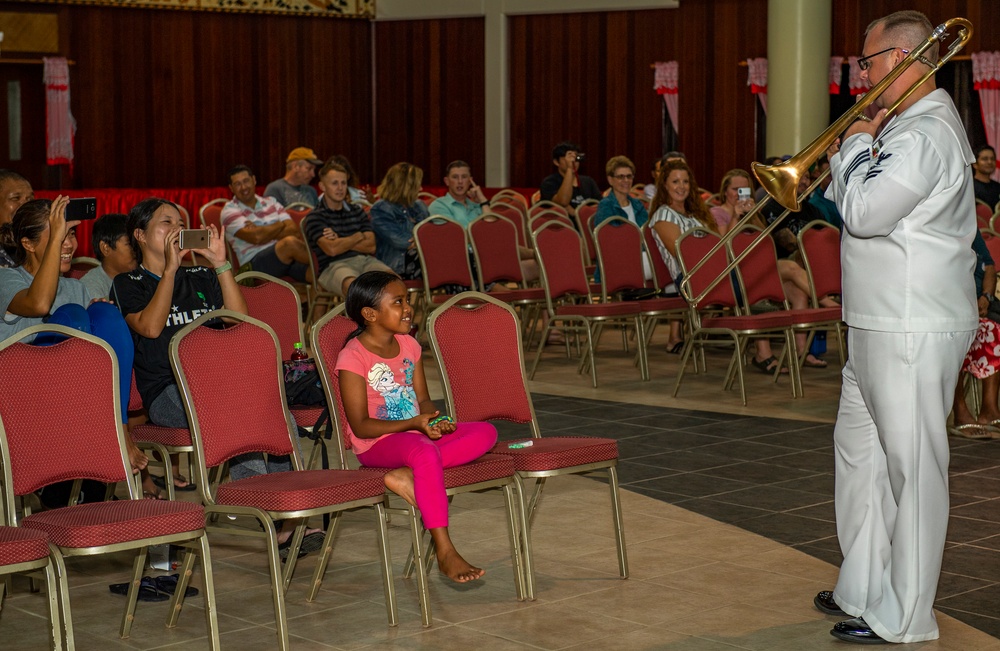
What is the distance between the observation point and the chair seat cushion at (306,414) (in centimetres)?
479

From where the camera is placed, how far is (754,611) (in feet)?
13.1

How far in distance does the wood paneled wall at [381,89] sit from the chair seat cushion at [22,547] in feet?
41.8

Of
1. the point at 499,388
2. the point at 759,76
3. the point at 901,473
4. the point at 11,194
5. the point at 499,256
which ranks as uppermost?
the point at 759,76

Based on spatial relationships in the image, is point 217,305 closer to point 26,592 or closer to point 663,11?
point 26,592

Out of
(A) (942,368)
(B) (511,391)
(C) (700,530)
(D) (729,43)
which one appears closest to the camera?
(A) (942,368)

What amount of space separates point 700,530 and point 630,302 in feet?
11.2

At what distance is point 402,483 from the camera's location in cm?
394

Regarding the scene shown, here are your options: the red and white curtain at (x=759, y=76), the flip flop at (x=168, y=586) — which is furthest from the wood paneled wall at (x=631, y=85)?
the flip flop at (x=168, y=586)

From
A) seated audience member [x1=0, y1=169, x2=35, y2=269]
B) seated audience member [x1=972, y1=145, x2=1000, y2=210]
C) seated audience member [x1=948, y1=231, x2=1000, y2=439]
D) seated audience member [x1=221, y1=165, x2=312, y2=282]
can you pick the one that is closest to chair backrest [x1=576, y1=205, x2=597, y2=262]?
seated audience member [x1=221, y1=165, x2=312, y2=282]

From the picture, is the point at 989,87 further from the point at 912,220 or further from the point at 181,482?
the point at 912,220

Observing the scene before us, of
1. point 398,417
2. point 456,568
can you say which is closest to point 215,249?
point 398,417

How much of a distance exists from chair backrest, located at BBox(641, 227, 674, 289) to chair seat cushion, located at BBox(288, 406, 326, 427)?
4.24 m

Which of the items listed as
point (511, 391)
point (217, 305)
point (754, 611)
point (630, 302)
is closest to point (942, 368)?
point (754, 611)

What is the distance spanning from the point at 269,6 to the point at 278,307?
41.3 feet
